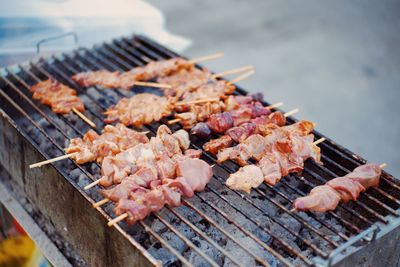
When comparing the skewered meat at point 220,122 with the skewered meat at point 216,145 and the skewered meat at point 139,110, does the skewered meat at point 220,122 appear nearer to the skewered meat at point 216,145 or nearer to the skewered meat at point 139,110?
the skewered meat at point 216,145

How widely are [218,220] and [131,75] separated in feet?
7.30

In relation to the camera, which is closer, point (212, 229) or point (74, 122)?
point (212, 229)

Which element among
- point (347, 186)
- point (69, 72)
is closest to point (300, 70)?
point (69, 72)

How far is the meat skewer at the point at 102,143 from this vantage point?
4.16m

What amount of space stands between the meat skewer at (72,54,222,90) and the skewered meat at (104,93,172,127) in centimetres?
36

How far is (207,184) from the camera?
404 cm

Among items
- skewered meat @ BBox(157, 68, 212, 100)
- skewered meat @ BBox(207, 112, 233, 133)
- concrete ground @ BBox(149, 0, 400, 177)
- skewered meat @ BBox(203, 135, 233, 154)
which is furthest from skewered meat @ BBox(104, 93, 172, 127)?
concrete ground @ BBox(149, 0, 400, 177)

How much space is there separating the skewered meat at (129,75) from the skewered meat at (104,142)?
0.87 metres

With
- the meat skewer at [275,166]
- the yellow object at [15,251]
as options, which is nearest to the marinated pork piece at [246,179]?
the meat skewer at [275,166]

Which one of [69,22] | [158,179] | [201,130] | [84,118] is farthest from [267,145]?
[69,22]

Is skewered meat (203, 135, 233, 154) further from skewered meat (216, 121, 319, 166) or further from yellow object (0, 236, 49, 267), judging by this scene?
yellow object (0, 236, 49, 267)

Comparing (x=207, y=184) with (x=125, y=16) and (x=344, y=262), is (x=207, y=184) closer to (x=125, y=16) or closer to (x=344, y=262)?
(x=344, y=262)

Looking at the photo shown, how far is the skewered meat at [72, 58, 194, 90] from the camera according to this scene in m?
5.38

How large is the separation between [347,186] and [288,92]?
19.7ft
